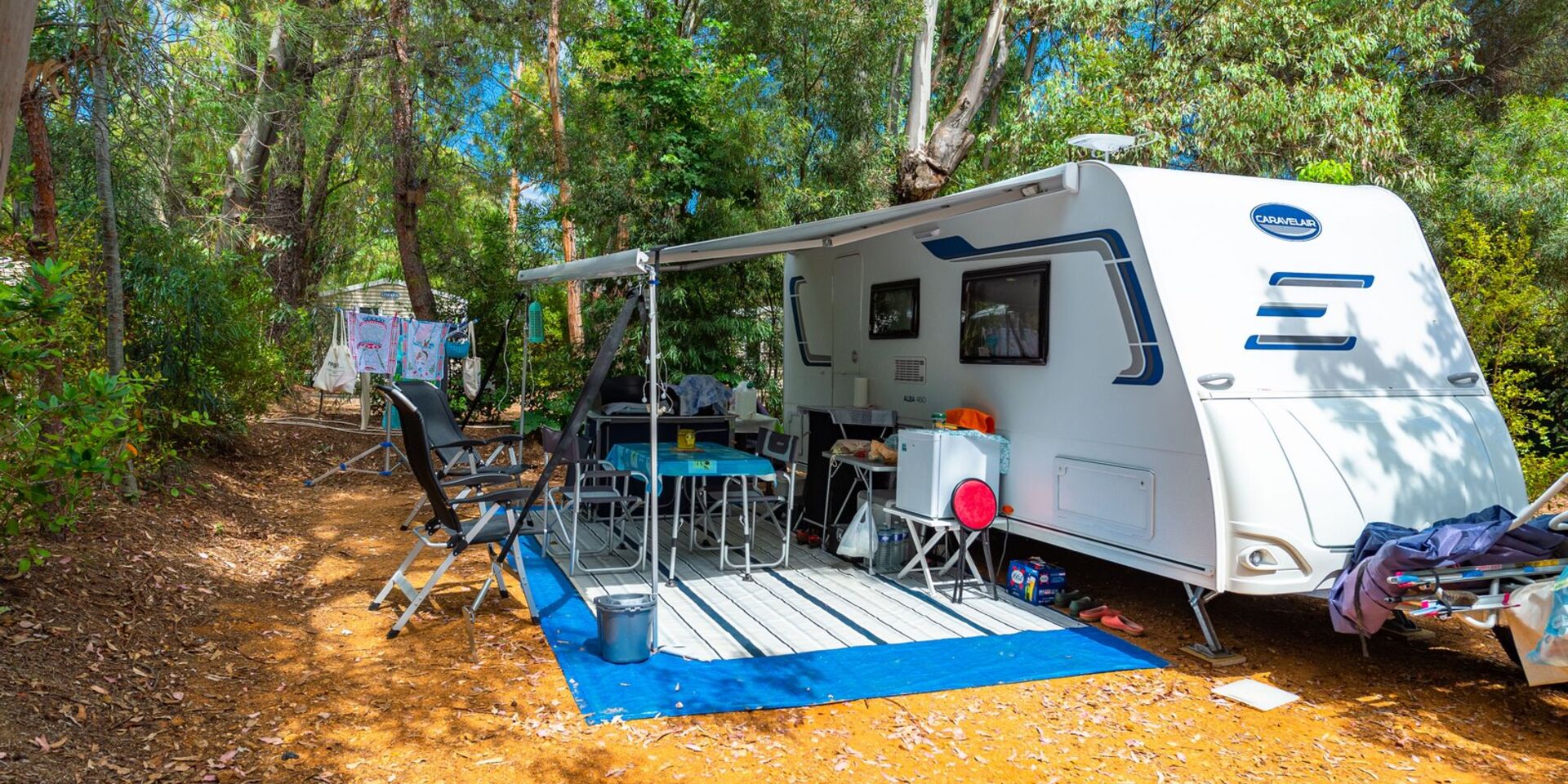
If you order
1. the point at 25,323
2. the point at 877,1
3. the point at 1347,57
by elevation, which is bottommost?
the point at 25,323

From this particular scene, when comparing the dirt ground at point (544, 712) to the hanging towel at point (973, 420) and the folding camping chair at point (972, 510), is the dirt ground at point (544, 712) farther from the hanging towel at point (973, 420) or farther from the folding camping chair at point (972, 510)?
the hanging towel at point (973, 420)

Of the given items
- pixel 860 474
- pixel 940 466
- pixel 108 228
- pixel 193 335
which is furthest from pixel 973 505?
pixel 193 335

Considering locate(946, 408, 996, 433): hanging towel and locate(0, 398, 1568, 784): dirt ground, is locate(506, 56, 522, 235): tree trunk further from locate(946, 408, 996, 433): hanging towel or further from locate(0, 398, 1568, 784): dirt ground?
locate(0, 398, 1568, 784): dirt ground

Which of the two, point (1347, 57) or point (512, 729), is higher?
point (1347, 57)

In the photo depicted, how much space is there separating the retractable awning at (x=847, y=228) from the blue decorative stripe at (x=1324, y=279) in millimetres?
968

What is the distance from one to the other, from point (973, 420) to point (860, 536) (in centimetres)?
90

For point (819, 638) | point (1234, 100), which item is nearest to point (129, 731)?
point (819, 638)

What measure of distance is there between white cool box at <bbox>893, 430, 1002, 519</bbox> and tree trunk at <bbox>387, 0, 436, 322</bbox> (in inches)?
272

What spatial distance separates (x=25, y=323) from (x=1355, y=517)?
553 centimetres

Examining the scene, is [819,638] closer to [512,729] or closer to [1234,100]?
[512,729]

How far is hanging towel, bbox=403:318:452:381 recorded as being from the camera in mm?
8625

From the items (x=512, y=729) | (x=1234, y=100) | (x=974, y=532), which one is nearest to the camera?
(x=512, y=729)

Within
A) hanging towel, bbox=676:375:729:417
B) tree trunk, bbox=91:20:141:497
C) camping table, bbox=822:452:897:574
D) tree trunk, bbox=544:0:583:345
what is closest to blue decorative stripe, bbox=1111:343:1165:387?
camping table, bbox=822:452:897:574

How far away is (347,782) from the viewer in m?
2.88
